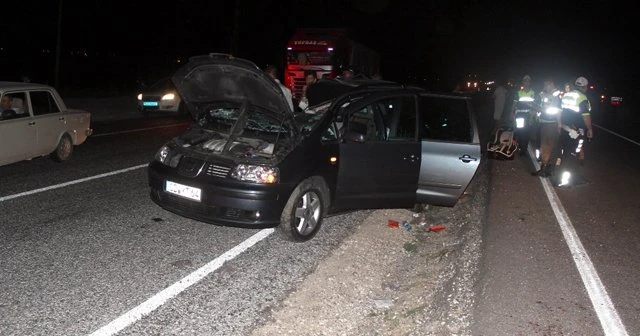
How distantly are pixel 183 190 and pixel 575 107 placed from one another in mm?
7269

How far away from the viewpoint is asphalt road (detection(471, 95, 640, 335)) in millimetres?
4121

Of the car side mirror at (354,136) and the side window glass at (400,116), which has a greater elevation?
the side window glass at (400,116)

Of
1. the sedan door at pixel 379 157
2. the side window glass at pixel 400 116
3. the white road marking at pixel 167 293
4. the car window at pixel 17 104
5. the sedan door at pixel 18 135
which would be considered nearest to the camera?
the white road marking at pixel 167 293

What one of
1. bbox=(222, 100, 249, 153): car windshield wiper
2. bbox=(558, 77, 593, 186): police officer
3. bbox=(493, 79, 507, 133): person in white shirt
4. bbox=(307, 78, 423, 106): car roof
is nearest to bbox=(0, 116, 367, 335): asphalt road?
bbox=(222, 100, 249, 153): car windshield wiper

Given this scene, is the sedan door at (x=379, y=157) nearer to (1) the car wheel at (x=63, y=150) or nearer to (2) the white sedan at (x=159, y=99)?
(1) the car wheel at (x=63, y=150)

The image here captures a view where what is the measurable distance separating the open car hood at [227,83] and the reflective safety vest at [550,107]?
632 cm

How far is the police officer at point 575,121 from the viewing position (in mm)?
9211

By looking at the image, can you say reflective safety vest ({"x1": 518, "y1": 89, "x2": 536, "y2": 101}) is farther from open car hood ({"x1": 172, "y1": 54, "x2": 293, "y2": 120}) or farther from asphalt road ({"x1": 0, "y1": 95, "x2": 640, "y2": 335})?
open car hood ({"x1": 172, "y1": 54, "x2": 293, "y2": 120})

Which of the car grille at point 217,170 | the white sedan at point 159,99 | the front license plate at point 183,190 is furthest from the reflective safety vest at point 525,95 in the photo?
the white sedan at point 159,99

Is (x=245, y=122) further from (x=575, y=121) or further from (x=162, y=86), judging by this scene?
(x=162, y=86)

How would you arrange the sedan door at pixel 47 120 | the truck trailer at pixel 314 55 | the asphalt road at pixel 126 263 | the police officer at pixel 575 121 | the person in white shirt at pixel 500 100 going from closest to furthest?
the asphalt road at pixel 126 263 < the sedan door at pixel 47 120 < the police officer at pixel 575 121 < the person in white shirt at pixel 500 100 < the truck trailer at pixel 314 55

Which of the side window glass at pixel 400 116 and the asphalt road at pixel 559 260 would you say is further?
the side window glass at pixel 400 116

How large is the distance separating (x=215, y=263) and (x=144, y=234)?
1.09m

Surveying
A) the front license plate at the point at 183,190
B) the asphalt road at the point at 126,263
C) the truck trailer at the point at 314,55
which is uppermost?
the truck trailer at the point at 314,55
